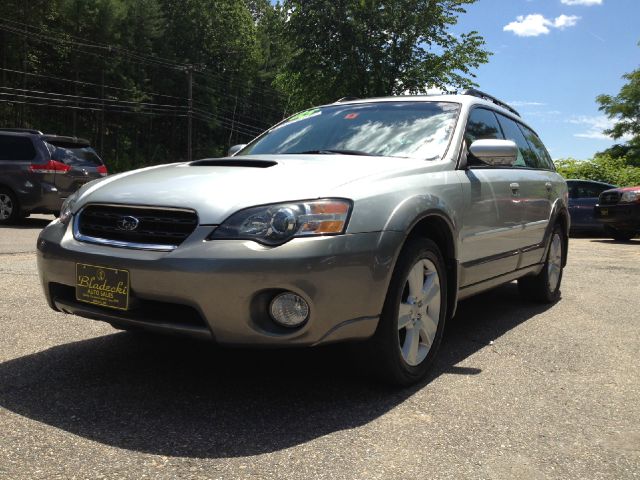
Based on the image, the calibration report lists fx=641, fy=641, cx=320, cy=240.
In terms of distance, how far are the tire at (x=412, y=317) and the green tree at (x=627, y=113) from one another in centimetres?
4949

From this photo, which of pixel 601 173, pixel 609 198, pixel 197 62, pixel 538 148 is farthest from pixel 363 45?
pixel 197 62

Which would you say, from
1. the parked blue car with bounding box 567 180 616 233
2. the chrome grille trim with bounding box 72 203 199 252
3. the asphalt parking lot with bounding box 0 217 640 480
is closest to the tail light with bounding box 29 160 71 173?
the asphalt parking lot with bounding box 0 217 640 480

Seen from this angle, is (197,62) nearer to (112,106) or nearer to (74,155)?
(112,106)

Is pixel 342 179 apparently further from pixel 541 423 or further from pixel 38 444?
pixel 38 444

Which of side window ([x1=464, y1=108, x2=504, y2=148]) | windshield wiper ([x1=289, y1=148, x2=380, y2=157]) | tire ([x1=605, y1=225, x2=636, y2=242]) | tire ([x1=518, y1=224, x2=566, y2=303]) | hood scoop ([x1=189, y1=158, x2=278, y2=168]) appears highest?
side window ([x1=464, y1=108, x2=504, y2=148])

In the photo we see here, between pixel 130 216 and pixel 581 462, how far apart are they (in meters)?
2.18

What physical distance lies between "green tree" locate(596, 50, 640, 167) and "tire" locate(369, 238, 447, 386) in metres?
49.5

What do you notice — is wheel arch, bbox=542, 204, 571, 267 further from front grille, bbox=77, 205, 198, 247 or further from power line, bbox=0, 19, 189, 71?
power line, bbox=0, 19, 189, 71

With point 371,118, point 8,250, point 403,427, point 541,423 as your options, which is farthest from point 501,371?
point 8,250

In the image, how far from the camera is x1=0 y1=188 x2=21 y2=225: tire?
1165 centimetres

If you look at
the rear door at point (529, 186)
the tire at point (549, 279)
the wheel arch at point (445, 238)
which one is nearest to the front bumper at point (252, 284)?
the wheel arch at point (445, 238)

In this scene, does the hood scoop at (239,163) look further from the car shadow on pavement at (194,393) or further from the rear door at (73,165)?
the rear door at (73,165)

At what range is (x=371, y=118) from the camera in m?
4.20

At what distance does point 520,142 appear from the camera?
5.31 m
